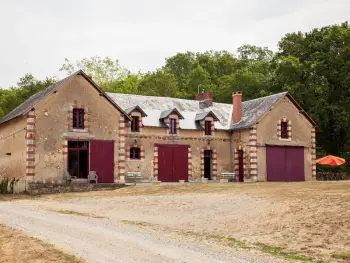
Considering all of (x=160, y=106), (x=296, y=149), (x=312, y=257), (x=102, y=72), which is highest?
(x=102, y=72)

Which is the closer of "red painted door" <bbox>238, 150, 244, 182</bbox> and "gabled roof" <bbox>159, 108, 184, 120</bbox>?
"gabled roof" <bbox>159, 108, 184, 120</bbox>

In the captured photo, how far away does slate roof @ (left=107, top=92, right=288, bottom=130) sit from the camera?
3681cm

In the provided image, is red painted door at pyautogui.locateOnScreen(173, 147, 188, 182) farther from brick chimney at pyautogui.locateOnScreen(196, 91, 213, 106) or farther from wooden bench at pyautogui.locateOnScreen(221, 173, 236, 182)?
brick chimney at pyautogui.locateOnScreen(196, 91, 213, 106)

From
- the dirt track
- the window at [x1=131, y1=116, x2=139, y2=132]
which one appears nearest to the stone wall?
the dirt track

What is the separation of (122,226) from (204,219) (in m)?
2.75

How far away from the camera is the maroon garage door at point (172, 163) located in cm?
3566

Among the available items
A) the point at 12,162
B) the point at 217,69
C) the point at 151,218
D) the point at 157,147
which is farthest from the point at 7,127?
the point at 217,69

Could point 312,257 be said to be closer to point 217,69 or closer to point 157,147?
point 157,147

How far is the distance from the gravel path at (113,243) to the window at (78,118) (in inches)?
550

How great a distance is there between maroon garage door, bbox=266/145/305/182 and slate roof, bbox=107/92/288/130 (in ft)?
9.13

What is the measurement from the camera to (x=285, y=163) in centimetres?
3803

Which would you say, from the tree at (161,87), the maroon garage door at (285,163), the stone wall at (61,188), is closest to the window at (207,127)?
the maroon garage door at (285,163)

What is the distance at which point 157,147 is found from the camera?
35.6m

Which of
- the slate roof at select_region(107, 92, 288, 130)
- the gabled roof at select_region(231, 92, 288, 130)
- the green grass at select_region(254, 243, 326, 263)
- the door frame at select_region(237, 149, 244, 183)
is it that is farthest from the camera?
the door frame at select_region(237, 149, 244, 183)
